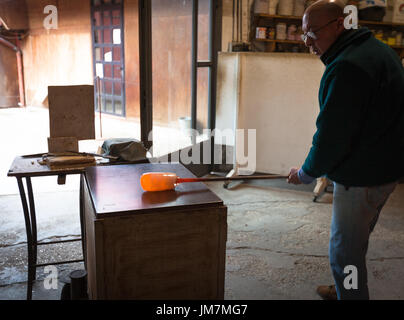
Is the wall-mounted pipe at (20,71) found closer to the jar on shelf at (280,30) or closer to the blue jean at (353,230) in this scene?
the jar on shelf at (280,30)

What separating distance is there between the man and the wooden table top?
1.54ft

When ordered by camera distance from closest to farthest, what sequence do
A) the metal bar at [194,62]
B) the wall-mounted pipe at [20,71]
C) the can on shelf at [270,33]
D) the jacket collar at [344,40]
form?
the jacket collar at [344,40], the wall-mounted pipe at [20,71], the metal bar at [194,62], the can on shelf at [270,33]

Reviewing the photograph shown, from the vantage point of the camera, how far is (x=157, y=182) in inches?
67.0

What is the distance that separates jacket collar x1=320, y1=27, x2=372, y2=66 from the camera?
1587 mm

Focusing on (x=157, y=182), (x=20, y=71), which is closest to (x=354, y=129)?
(x=157, y=182)

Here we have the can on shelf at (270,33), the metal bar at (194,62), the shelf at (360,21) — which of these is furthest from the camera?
the can on shelf at (270,33)

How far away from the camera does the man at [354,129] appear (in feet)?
4.94

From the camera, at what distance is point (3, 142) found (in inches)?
191

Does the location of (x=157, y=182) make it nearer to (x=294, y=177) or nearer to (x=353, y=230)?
(x=294, y=177)

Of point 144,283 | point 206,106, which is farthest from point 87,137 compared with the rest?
point 206,106

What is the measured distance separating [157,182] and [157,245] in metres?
0.30

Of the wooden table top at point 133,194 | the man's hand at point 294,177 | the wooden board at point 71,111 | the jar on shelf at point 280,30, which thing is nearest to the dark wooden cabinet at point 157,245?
the wooden table top at point 133,194

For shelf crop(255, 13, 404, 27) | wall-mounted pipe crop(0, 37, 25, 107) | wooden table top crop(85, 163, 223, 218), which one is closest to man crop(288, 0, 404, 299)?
wooden table top crop(85, 163, 223, 218)
